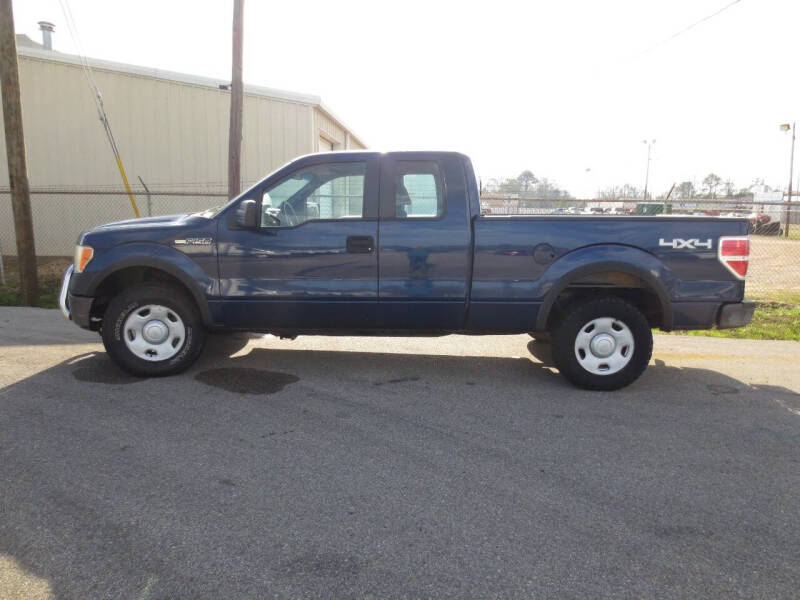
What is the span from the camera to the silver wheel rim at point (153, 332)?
490 cm

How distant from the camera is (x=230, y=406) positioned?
4.26 m

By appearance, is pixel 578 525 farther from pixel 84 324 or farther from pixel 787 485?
pixel 84 324

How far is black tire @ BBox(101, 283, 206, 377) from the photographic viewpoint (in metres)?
4.86

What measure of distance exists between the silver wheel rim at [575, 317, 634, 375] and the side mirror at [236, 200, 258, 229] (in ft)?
9.78

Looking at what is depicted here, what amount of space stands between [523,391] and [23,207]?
8.03 meters

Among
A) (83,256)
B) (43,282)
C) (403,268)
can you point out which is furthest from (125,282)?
(43,282)

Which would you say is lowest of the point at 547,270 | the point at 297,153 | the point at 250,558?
the point at 250,558

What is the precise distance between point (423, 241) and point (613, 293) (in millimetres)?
1842

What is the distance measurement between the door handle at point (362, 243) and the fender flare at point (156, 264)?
1.29m

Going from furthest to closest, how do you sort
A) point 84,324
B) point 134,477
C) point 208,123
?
1. point 208,123
2. point 84,324
3. point 134,477

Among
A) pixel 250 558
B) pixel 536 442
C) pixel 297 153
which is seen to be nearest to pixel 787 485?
pixel 536 442

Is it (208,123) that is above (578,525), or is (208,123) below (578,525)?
above

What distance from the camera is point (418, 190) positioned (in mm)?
4777

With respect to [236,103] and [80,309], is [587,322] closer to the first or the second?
[80,309]
